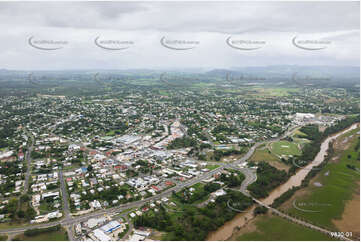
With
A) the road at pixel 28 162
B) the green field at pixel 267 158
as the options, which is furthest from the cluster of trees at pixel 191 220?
the road at pixel 28 162

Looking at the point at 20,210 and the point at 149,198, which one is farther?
the point at 149,198

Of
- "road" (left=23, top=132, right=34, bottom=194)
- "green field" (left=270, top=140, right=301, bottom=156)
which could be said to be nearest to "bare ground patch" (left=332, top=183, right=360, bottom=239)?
"green field" (left=270, top=140, right=301, bottom=156)

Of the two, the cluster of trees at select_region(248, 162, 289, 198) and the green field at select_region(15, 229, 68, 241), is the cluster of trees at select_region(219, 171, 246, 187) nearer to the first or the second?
the cluster of trees at select_region(248, 162, 289, 198)

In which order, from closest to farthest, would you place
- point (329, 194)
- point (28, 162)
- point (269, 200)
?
1. point (269, 200)
2. point (329, 194)
3. point (28, 162)

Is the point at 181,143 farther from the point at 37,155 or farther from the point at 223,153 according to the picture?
the point at 37,155

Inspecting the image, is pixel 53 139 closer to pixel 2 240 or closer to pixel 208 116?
pixel 2 240

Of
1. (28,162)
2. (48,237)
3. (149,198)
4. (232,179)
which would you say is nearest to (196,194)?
(149,198)

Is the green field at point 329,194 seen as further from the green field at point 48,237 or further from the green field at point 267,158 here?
the green field at point 48,237
